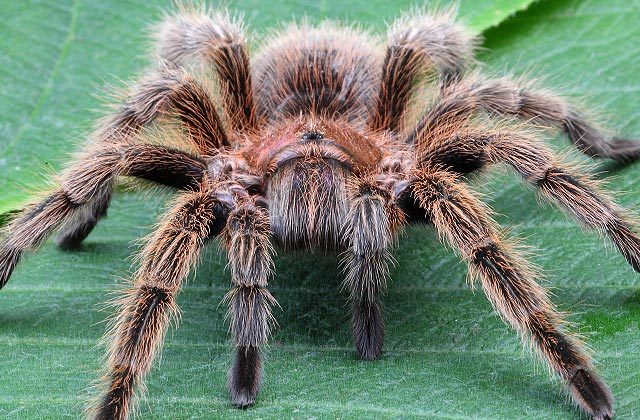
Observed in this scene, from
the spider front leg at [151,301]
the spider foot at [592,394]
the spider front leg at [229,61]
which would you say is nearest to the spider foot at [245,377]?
the spider front leg at [151,301]

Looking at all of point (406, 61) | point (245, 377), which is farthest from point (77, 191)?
point (406, 61)

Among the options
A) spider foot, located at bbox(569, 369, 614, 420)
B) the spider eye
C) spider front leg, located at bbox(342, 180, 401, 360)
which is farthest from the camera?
the spider eye

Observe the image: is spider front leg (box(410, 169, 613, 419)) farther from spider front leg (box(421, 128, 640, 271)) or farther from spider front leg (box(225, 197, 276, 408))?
spider front leg (box(225, 197, 276, 408))

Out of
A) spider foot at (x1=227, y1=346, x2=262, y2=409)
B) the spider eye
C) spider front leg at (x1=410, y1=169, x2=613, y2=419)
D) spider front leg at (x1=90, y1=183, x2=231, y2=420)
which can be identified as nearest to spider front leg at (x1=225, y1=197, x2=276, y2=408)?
spider foot at (x1=227, y1=346, x2=262, y2=409)

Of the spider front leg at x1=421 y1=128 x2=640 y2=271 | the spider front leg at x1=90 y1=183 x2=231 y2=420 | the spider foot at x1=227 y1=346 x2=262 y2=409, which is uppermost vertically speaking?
the spider front leg at x1=421 y1=128 x2=640 y2=271

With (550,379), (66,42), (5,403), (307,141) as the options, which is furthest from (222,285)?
(66,42)

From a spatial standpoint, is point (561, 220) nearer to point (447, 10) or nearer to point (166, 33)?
point (447, 10)

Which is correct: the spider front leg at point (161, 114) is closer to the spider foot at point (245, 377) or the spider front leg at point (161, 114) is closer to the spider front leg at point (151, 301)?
the spider front leg at point (151, 301)
